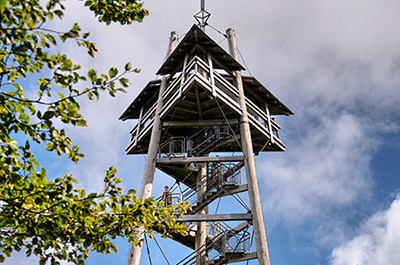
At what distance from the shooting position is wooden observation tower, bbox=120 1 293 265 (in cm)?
1307

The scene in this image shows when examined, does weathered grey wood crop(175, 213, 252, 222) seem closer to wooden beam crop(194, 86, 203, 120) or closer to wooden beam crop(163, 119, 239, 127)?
wooden beam crop(163, 119, 239, 127)

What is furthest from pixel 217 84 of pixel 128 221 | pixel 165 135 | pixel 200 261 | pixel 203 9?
pixel 128 221

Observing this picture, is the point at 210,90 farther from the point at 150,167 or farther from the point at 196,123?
the point at 150,167

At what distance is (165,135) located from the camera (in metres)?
16.6

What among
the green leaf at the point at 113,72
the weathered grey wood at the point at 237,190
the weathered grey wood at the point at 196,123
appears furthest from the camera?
the weathered grey wood at the point at 196,123

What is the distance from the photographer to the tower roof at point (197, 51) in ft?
51.8

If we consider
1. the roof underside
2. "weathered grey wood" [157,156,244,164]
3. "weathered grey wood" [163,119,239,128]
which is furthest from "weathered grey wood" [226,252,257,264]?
the roof underside

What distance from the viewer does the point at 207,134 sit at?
54.5 feet

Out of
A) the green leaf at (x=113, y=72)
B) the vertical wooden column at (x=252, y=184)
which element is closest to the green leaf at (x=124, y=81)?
the green leaf at (x=113, y=72)

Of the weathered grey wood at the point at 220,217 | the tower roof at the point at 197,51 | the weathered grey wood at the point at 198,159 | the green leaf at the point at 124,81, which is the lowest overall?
the green leaf at the point at 124,81

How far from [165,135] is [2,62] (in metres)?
12.4

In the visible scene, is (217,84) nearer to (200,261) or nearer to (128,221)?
(200,261)

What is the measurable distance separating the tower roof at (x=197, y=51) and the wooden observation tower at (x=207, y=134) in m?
0.04

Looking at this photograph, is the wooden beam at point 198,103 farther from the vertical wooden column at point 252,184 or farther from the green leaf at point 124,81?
the green leaf at point 124,81
